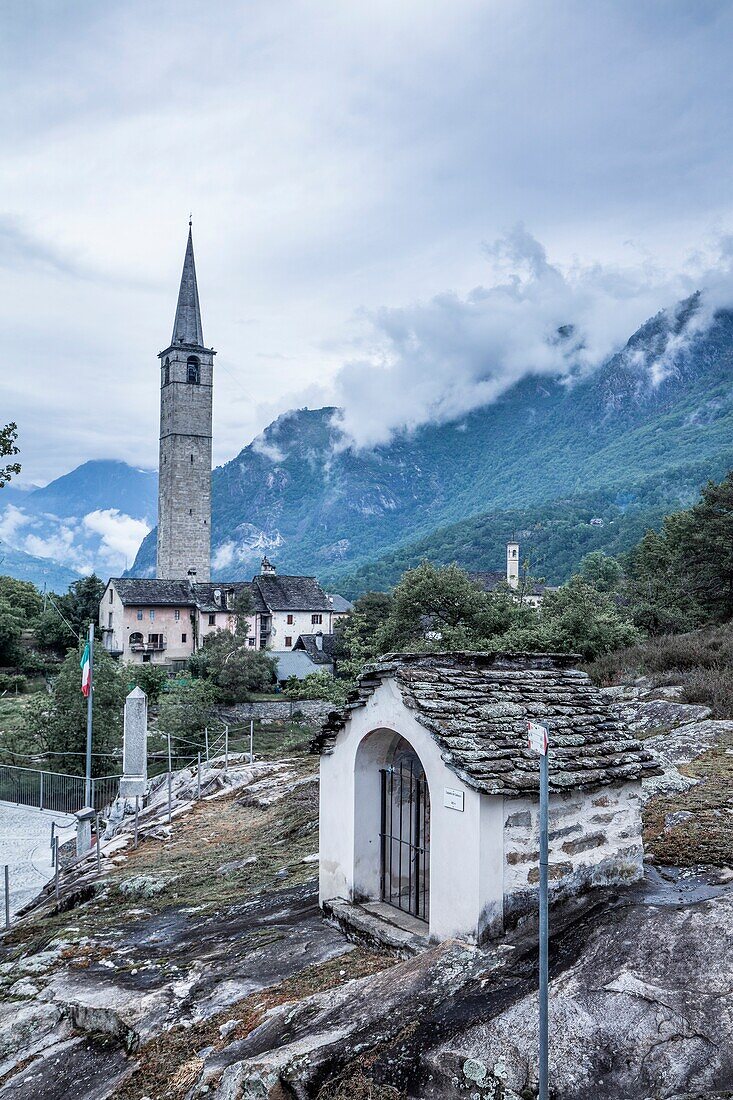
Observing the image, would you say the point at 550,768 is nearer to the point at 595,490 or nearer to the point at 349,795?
the point at 349,795

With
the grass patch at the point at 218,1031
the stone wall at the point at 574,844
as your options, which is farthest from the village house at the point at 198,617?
the grass patch at the point at 218,1031

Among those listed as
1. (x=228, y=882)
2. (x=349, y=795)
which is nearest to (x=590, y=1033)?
(x=349, y=795)

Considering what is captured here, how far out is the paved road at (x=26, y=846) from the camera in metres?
15.0

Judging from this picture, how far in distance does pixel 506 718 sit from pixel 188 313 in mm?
86503

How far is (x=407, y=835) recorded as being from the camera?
27.3 feet

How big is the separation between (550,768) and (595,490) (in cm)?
18848

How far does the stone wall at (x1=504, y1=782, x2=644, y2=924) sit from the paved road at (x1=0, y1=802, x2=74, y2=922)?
10.1 meters

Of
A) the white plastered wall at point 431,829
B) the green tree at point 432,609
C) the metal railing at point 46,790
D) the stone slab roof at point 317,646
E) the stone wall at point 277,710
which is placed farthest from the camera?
the stone slab roof at point 317,646

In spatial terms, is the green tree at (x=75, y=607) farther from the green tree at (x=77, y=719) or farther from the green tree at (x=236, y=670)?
the green tree at (x=77, y=719)

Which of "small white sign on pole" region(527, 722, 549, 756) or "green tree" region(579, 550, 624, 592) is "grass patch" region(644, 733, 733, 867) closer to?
"small white sign on pole" region(527, 722, 549, 756)

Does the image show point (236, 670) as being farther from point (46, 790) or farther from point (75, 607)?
point (46, 790)

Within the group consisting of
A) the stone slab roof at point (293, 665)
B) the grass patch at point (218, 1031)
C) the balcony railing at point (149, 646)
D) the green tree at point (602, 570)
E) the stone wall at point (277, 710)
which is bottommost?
the stone wall at point (277, 710)

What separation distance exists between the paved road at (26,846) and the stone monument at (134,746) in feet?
7.38

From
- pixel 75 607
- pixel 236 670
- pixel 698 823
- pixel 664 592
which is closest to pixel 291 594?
pixel 75 607
